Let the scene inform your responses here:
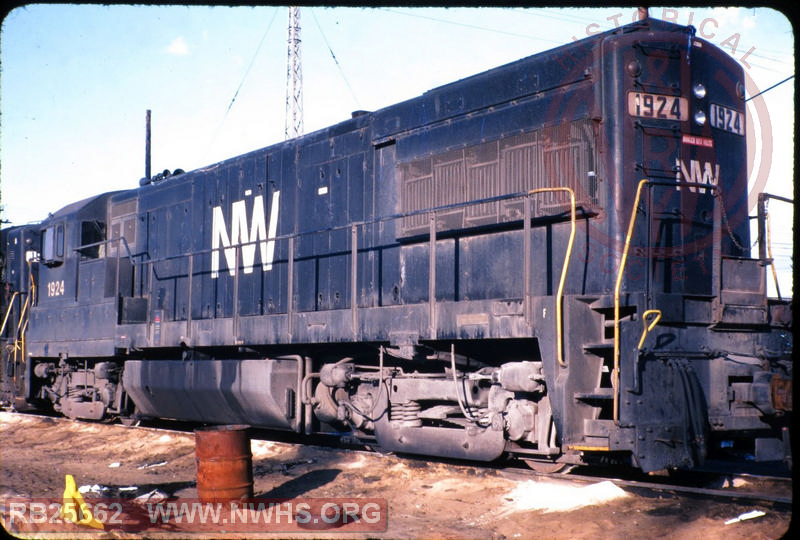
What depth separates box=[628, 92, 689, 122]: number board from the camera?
7.16m

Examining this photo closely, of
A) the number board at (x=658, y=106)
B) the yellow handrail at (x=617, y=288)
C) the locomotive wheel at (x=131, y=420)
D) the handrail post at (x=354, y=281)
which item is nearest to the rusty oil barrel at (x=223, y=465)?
the handrail post at (x=354, y=281)

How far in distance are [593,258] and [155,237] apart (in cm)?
877

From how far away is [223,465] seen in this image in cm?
707

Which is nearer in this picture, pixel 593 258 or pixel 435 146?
pixel 593 258

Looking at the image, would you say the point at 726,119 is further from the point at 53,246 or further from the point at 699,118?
the point at 53,246

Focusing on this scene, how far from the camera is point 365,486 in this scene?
7.78 metres

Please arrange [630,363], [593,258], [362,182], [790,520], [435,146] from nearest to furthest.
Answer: [790,520]
[630,363]
[593,258]
[435,146]
[362,182]

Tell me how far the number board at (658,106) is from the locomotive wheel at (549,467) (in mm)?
3384

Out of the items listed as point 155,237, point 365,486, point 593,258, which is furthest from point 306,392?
point 155,237

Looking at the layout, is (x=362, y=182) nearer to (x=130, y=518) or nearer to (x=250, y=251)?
(x=250, y=251)

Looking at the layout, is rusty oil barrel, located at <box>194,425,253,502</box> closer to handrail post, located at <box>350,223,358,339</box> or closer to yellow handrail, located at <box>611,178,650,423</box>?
handrail post, located at <box>350,223,358,339</box>

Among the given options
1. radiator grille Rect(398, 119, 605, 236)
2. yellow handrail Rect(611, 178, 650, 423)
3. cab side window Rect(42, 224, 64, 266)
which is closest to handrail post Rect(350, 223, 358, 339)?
radiator grille Rect(398, 119, 605, 236)

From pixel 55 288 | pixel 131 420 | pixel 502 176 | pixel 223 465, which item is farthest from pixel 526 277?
pixel 55 288

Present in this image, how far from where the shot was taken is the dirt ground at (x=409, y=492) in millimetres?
5738
